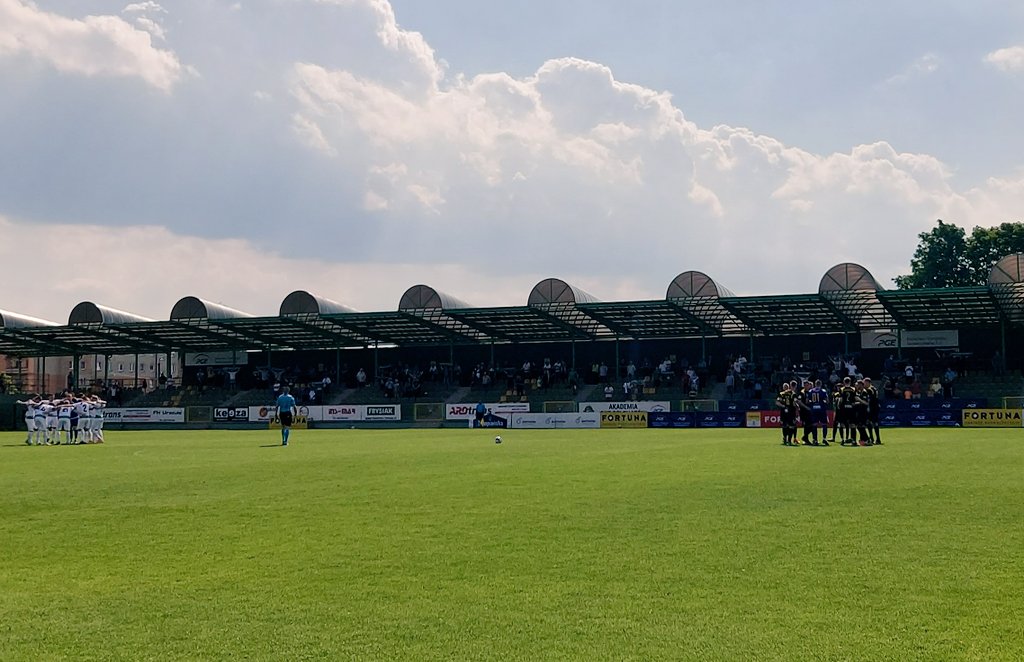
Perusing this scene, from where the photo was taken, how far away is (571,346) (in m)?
65.4

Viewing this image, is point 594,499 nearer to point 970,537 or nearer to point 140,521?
point 970,537

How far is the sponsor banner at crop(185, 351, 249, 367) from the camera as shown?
69750 mm

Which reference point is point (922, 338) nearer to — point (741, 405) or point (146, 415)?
point (741, 405)

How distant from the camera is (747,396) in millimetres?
50812

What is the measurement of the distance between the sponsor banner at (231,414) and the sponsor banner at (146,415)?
2.46 m

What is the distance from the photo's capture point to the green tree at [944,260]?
75.7m

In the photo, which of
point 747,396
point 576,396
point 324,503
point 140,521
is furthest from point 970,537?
point 576,396

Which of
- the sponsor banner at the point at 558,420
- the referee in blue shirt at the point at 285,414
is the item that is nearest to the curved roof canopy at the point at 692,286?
the sponsor banner at the point at 558,420

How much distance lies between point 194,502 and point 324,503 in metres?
1.92

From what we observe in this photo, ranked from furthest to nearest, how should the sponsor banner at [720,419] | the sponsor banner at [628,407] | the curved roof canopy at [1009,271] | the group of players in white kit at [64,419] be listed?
the sponsor banner at [628,407]
the sponsor banner at [720,419]
the curved roof canopy at [1009,271]
the group of players in white kit at [64,419]

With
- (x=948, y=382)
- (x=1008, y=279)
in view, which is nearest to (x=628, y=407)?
(x=948, y=382)

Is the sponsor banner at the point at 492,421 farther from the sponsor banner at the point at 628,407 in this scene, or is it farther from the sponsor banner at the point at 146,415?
the sponsor banner at the point at 146,415

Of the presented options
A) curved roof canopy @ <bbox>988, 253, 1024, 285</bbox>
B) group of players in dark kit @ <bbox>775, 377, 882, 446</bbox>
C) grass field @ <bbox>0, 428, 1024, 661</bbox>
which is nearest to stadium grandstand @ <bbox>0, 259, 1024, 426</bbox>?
curved roof canopy @ <bbox>988, 253, 1024, 285</bbox>

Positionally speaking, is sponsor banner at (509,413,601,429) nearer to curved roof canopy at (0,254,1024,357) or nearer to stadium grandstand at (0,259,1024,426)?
stadium grandstand at (0,259,1024,426)
